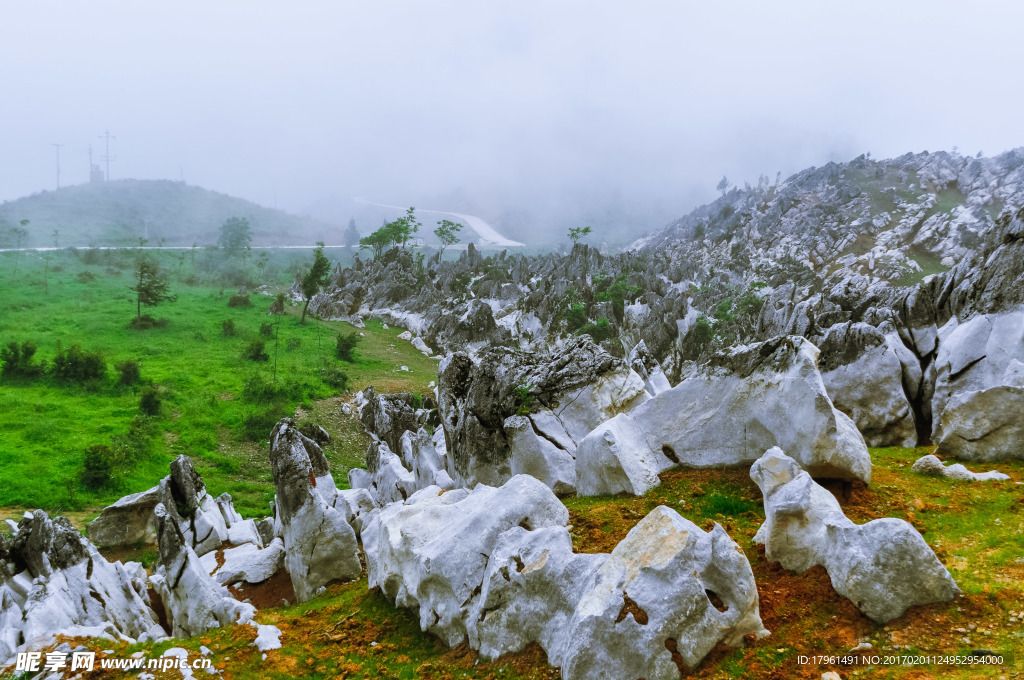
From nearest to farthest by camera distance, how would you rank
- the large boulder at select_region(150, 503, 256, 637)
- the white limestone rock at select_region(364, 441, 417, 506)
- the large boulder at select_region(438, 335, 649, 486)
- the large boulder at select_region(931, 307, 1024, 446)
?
the large boulder at select_region(150, 503, 256, 637) → the large boulder at select_region(931, 307, 1024, 446) → the large boulder at select_region(438, 335, 649, 486) → the white limestone rock at select_region(364, 441, 417, 506)

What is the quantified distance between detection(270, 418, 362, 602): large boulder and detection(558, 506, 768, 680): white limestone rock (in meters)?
10.3

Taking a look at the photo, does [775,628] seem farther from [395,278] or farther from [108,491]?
[395,278]

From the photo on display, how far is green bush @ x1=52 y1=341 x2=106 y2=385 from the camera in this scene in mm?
43375

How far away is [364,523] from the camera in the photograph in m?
20.5

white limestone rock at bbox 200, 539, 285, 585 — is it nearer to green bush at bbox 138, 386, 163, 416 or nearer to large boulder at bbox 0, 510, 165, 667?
large boulder at bbox 0, 510, 165, 667

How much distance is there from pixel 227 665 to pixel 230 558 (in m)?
9.28

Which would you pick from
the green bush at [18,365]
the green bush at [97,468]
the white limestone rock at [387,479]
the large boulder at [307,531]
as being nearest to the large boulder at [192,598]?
the large boulder at [307,531]

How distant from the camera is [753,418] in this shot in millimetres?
14734

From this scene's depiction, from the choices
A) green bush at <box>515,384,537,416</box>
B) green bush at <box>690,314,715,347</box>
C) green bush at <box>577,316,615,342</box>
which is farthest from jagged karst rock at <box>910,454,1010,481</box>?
green bush at <box>577,316,615,342</box>

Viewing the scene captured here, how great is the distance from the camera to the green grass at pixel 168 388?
30.4 m

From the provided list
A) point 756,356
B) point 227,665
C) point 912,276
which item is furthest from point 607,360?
point 912,276

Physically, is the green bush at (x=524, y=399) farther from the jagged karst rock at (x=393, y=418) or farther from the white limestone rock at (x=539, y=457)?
the jagged karst rock at (x=393, y=418)

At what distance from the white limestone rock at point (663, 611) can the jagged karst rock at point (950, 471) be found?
Result: 8573 mm

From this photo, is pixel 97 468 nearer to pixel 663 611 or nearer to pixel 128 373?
pixel 128 373
